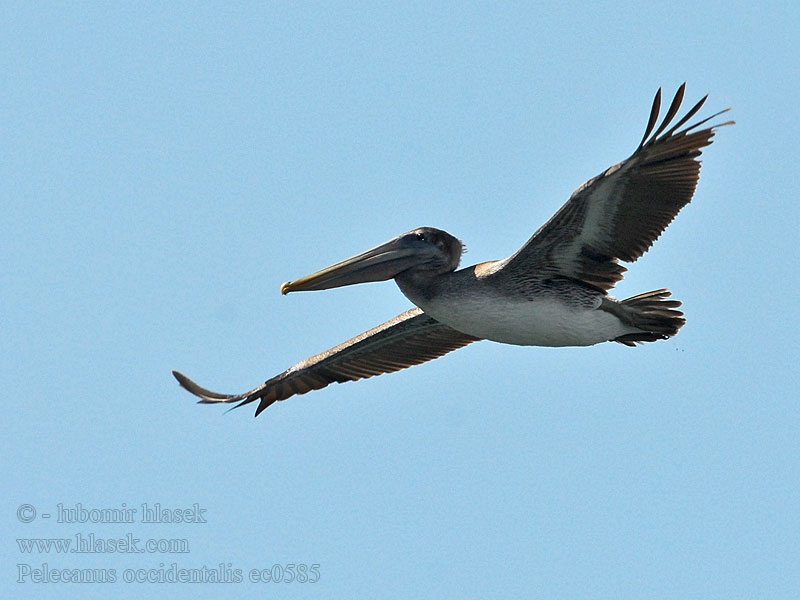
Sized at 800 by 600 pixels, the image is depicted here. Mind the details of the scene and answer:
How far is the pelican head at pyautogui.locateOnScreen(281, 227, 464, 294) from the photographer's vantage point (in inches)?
448

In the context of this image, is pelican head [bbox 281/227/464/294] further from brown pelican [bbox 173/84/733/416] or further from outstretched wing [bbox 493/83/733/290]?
outstretched wing [bbox 493/83/733/290]

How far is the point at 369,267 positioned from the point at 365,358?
1.89m

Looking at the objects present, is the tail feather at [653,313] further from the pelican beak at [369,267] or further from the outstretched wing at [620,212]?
the pelican beak at [369,267]

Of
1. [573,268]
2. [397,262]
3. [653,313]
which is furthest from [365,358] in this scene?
[653,313]

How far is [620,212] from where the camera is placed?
414 inches

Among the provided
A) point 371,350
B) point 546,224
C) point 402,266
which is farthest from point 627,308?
point 371,350

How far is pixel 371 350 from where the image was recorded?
1309cm

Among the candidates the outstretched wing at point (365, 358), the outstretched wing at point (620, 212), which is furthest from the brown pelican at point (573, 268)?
the outstretched wing at point (365, 358)

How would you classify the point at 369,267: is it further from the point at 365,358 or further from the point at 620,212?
the point at 620,212

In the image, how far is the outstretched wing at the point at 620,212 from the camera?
995 cm

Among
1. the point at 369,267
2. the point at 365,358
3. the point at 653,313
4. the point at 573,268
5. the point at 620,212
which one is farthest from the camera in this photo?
the point at 365,358

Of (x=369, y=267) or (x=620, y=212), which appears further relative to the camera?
(x=369, y=267)

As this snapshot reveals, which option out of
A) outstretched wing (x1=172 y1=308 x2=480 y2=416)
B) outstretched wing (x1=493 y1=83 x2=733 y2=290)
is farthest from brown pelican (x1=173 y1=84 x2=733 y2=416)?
outstretched wing (x1=172 y1=308 x2=480 y2=416)

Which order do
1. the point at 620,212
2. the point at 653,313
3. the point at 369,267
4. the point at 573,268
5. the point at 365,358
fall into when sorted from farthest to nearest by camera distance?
the point at 365,358
the point at 369,267
the point at 653,313
the point at 573,268
the point at 620,212
